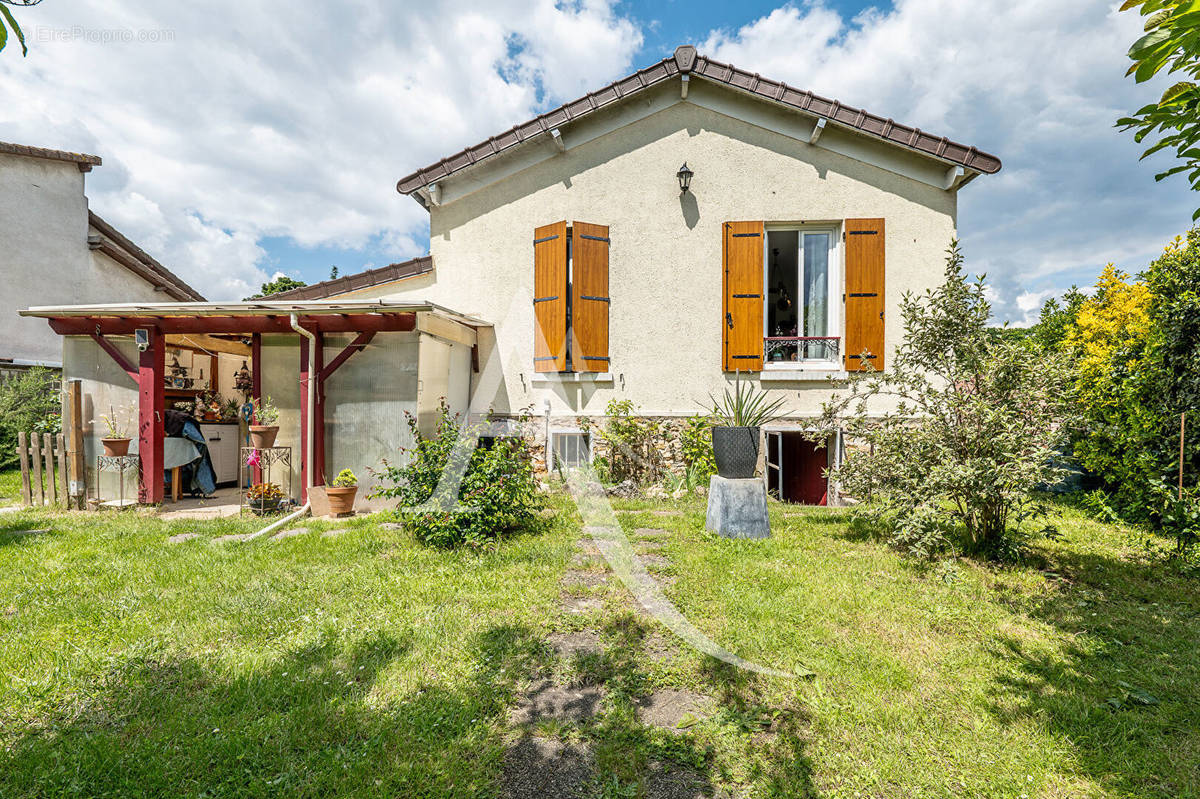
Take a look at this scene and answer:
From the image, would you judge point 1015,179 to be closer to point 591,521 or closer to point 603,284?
point 603,284

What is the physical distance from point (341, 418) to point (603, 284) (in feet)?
13.2

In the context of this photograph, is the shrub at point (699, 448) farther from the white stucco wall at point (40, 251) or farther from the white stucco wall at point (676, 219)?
the white stucco wall at point (40, 251)

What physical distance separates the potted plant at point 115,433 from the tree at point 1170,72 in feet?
30.3

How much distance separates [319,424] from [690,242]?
567 centimetres

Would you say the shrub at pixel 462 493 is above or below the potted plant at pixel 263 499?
above

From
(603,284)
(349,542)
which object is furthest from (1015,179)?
(349,542)

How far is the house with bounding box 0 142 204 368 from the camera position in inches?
410

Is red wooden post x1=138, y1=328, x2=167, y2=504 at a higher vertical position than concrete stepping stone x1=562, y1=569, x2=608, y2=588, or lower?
higher

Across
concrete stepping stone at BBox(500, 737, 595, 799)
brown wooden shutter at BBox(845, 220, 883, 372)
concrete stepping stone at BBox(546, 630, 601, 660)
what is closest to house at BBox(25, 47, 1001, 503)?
brown wooden shutter at BBox(845, 220, 883, 372)

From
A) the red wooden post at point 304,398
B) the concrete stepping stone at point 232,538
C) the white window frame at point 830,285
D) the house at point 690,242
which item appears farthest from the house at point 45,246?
the white window frame at point 830,285

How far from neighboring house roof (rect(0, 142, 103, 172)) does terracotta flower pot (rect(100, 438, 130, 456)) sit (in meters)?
9.23

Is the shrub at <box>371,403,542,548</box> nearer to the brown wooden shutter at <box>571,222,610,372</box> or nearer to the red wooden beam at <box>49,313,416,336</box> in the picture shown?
the red wooden beam at <box>49,313,416,336</box>

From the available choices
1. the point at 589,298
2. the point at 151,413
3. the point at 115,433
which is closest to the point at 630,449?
the point at 589,298

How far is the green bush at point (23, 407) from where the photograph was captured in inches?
359
